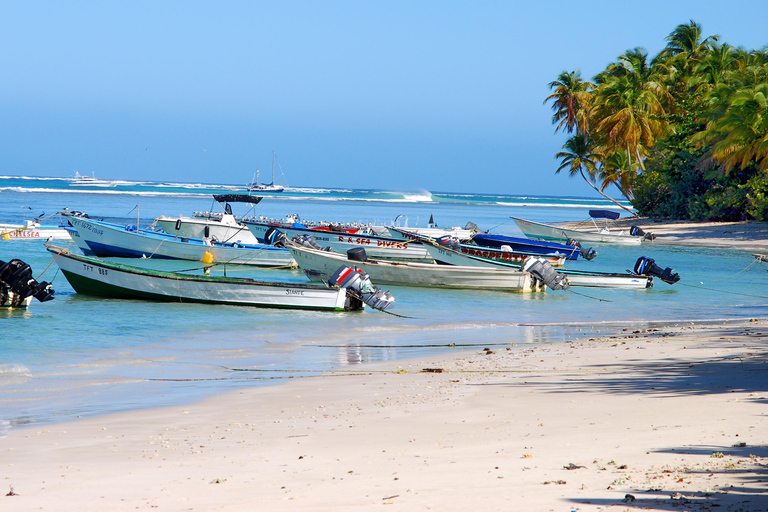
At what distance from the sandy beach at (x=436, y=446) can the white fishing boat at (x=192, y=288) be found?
775cm

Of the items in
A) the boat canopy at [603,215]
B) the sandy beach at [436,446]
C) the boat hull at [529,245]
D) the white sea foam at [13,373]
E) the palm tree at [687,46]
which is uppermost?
the palm tree at [687,46]

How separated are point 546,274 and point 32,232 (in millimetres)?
26689

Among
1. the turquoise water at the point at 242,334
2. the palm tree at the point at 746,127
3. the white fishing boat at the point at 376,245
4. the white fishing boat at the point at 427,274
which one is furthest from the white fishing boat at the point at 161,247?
the palm tree at the point at 746,127

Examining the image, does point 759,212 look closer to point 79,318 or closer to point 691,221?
point 691,221

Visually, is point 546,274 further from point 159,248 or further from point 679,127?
point 679,127

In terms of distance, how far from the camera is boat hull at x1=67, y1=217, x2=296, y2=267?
29047mm

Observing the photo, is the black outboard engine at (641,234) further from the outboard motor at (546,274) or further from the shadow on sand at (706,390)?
the shadow on sand at (706,390)

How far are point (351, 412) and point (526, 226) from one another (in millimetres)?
41572

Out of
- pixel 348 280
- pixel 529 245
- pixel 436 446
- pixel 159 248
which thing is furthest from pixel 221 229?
pixel 436 446

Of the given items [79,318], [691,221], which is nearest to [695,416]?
[79,318]

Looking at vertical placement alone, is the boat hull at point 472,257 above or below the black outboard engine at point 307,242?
below

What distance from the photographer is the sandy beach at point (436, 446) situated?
482 centimetres

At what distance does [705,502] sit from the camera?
436 centimetres

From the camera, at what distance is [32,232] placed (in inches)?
1480
